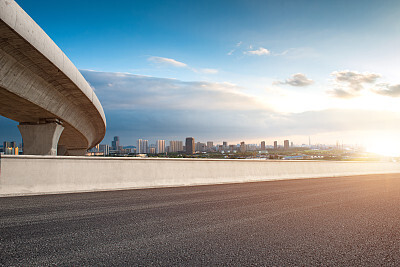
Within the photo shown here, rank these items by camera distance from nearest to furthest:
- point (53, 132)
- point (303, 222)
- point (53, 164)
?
1. point (303, 222)
2. point (53, 164)
3. point (53, 132)

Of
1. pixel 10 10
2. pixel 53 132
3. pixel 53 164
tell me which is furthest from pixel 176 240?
pixel 53 132

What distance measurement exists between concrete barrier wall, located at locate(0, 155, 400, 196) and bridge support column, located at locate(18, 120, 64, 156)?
41.5ft

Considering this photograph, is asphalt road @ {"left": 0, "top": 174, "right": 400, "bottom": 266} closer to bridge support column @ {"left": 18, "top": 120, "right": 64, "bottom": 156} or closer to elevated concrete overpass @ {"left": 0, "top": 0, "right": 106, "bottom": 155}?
elevated concrete overpass @ {"left": 0, "top": 0, "right": 106, "bottom": 155}

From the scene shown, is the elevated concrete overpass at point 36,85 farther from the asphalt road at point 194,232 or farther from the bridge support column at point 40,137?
the asphalt road at point 194,232

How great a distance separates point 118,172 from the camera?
35.5ft

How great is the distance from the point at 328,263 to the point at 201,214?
3.25 meters

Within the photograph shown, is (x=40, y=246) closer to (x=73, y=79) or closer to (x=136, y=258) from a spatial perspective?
(x=136, y=258)

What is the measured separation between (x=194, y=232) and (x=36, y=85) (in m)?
15.0

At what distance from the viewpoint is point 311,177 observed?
59.5 ft

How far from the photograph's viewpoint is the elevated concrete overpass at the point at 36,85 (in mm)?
11445

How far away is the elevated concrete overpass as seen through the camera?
11445mm

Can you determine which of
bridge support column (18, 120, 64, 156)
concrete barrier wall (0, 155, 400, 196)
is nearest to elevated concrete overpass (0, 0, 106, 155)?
bridge support column (18, 120, 64, 156)

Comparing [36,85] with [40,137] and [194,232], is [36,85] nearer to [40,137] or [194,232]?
[40,137]

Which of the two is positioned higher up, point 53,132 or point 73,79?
point 73,79
